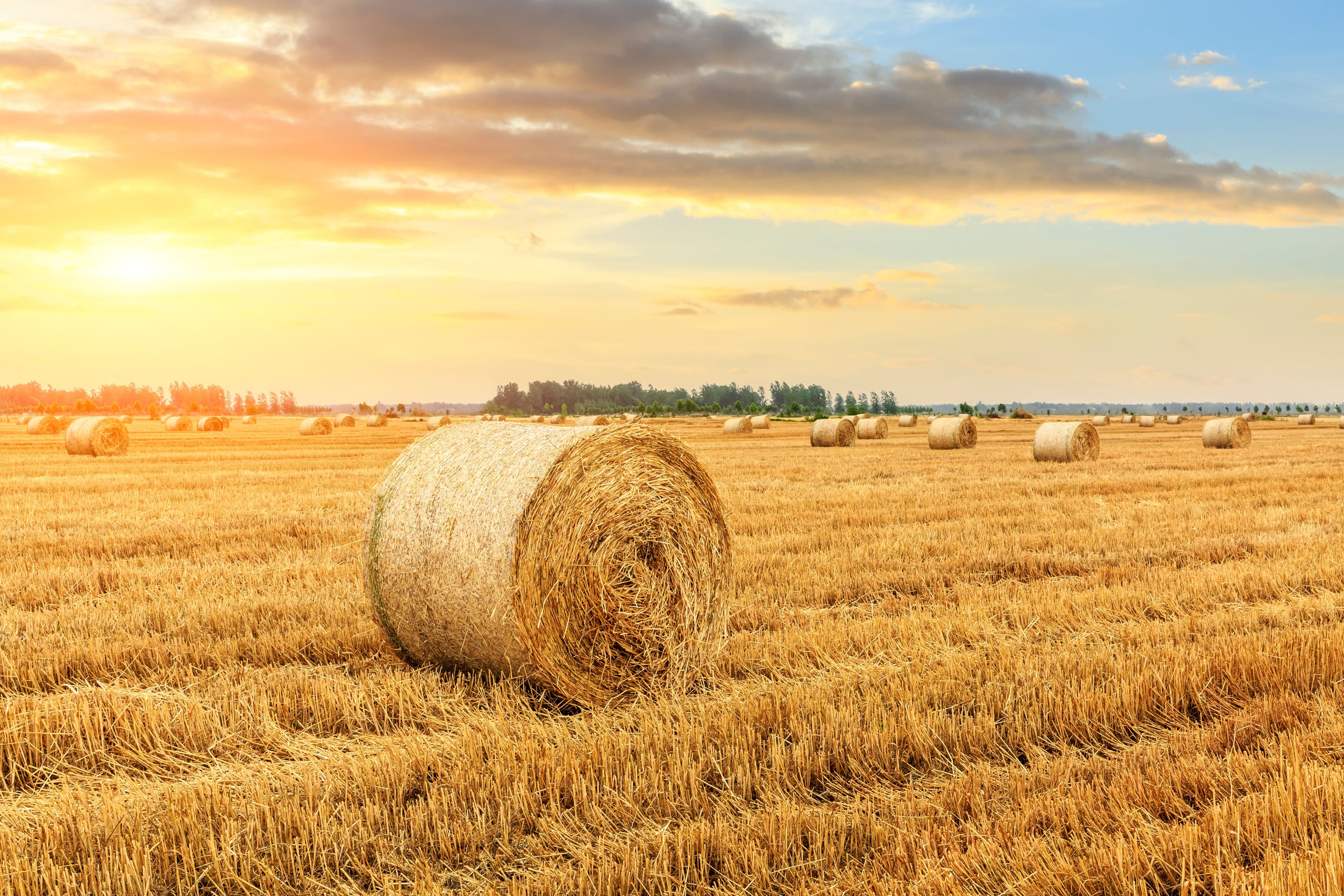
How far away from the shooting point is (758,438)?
41.4 m

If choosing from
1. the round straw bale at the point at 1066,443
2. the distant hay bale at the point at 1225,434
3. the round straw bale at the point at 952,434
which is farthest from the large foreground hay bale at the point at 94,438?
the distant hay bale at the point at 1225,434

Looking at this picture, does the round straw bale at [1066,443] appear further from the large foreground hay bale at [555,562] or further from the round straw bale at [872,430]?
the large foreground hay bale at [555,562]

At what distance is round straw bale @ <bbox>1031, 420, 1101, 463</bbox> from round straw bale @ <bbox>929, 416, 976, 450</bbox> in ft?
15.1

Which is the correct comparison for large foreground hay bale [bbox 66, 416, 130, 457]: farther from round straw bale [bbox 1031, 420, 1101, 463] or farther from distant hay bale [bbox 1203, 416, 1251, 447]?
distant hay bale [bbox 1203, 416, 1251, 447]

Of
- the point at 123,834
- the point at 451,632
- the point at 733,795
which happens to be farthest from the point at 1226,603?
the point at 123,834

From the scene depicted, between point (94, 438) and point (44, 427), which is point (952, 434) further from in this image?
point (44, 427)

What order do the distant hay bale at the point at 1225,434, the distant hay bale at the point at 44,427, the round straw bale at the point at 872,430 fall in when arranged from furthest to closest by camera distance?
1. the distant hay bale at the point at 44,427
2. the round straw bale at the point at 872,430
3. the distant hay bale at the point at 1225,434

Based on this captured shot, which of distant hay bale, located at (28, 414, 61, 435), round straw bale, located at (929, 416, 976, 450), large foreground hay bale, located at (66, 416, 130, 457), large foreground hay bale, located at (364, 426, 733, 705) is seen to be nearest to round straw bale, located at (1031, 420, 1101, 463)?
round straw bale, located at (929, 416, 976, 450)

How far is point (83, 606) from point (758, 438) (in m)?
34.5

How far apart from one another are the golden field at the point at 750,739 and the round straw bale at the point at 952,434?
1919cm

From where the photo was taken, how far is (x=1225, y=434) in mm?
30453

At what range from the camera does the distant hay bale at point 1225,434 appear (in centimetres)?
3047

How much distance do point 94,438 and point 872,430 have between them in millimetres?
27371

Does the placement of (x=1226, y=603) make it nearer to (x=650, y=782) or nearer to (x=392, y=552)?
(x=650, y=782)
